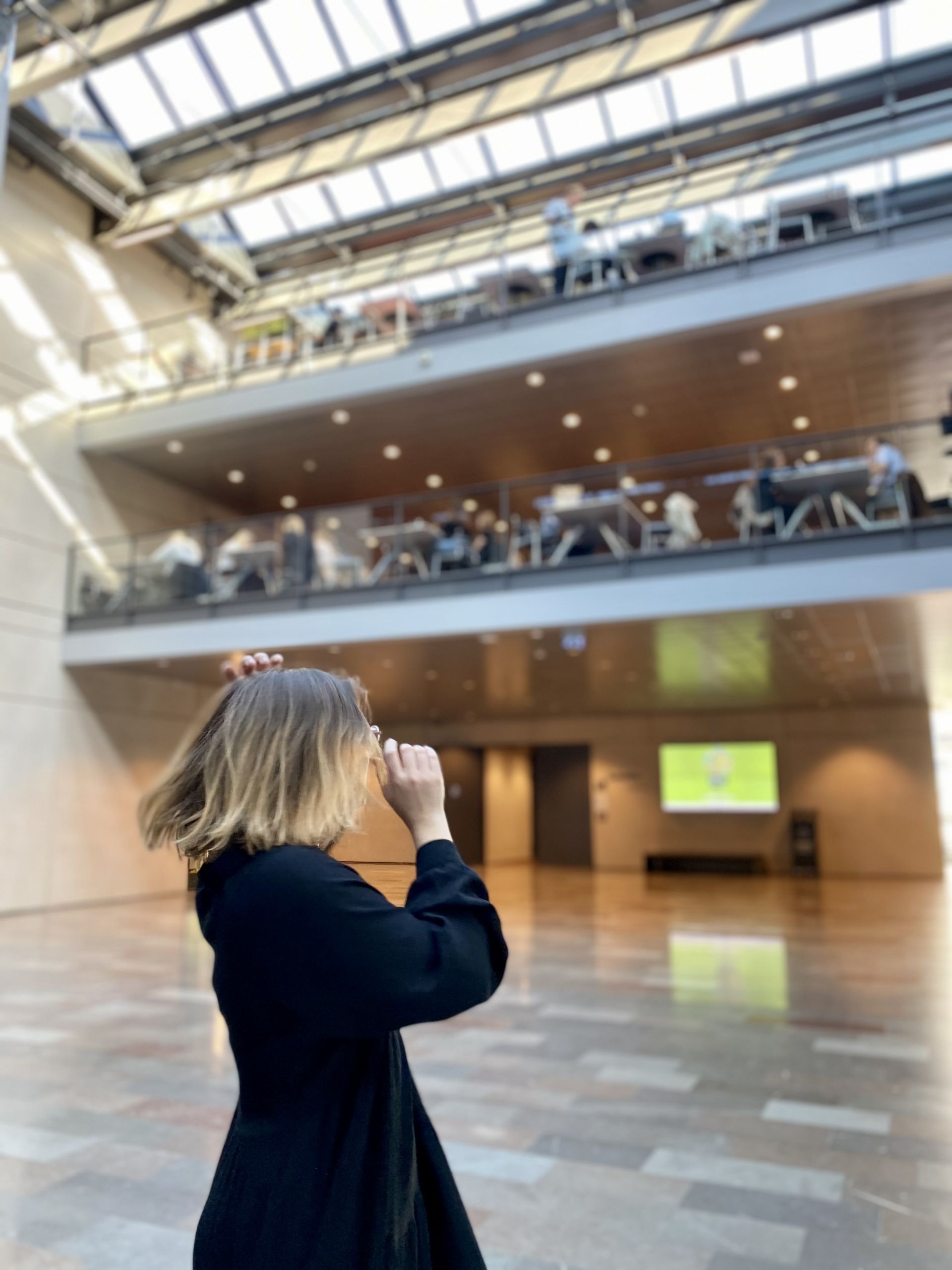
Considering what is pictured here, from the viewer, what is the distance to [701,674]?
1396 centimetres

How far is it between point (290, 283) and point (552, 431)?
6.00 m

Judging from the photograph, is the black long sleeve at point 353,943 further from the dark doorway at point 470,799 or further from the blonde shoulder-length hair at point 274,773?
the dark doorway at point 470,799

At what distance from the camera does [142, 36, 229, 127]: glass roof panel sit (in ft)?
41.8

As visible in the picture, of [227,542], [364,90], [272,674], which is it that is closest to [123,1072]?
[272,674]

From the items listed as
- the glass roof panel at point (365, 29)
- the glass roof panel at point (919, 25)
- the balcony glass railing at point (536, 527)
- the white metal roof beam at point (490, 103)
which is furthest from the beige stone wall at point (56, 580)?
the glass roof panel at point (919, 25)

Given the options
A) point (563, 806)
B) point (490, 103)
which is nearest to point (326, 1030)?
point (490, 103)

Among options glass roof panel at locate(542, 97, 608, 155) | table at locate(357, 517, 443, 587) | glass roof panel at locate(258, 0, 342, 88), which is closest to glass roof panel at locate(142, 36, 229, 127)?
glass roof panel at locate(258, 0, 342, 88)

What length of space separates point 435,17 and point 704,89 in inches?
156

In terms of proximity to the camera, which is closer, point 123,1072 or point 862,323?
point 123,1072

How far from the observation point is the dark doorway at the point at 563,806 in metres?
20.5

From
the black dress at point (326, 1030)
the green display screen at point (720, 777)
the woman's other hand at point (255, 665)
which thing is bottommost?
the black dress at point (326, 1030)

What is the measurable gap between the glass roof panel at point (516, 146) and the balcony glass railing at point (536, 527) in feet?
21.6

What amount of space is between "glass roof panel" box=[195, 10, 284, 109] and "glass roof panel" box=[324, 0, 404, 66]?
1115mm

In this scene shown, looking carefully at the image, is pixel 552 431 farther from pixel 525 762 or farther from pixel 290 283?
pixel 525 762
